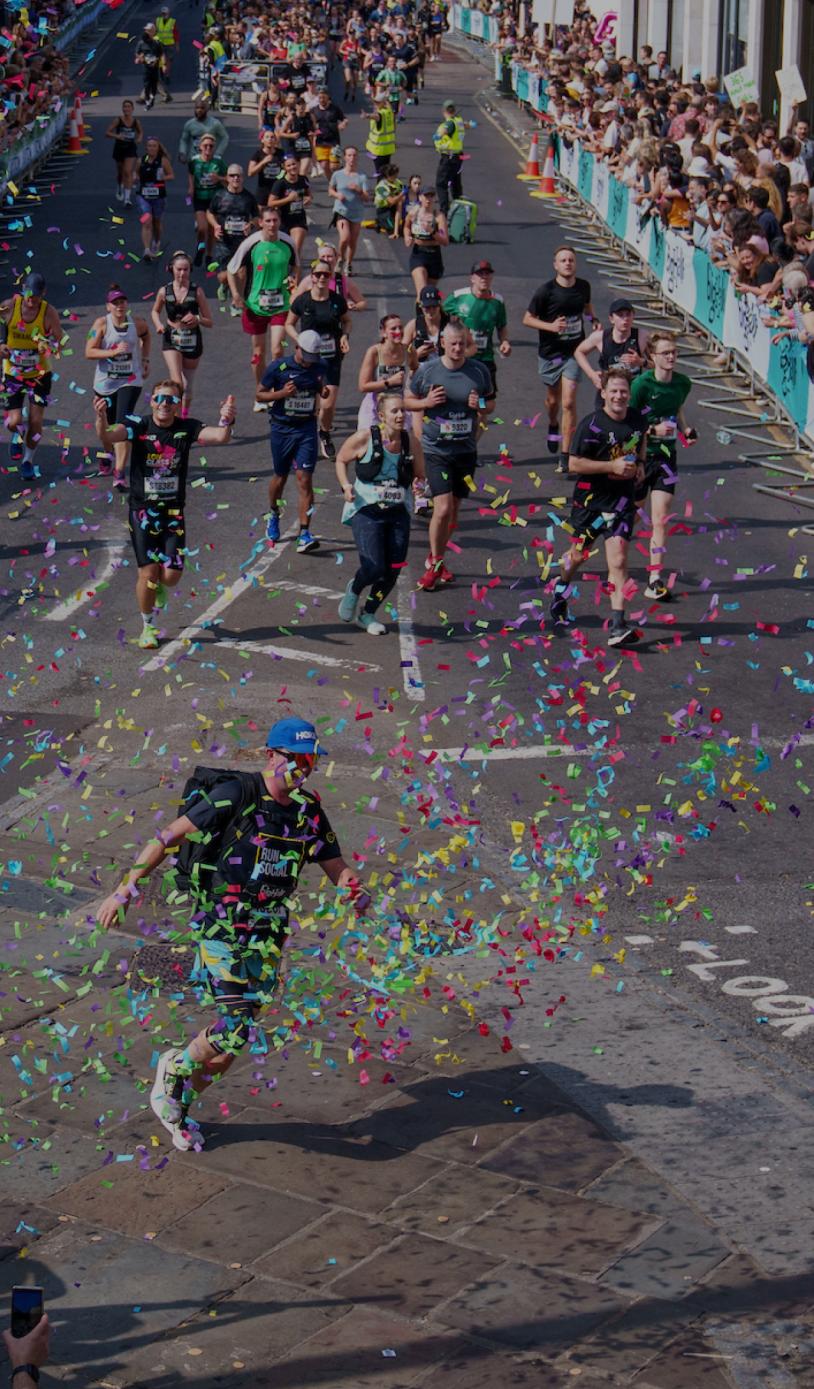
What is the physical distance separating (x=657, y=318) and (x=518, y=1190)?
64.8ft

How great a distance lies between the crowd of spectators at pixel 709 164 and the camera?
2156 centimetres

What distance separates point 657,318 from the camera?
1046 inches

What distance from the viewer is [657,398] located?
1570cm

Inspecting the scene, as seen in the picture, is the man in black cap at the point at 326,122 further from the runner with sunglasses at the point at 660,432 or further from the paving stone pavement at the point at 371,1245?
the paving stone pavement at the point at 371,1245

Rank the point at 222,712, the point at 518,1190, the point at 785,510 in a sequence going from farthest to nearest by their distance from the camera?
the point at 785,510
the point at 222,712
the point at 518,1190

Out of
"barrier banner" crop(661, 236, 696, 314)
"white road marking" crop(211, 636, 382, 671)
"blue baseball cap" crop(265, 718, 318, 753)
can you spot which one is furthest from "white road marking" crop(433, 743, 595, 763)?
"barrier banner" crop(661, 236, 696, 314)

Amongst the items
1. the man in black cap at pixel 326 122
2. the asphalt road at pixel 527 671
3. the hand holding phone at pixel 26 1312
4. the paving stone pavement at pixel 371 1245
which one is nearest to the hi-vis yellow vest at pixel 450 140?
the man in black cap at pixel 326 122

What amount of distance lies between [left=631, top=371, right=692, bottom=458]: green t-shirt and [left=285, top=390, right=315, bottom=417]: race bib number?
2.56 m

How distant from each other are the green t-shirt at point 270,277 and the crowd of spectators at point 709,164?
15.9ft

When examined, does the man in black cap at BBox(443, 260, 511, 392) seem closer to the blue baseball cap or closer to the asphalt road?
the asphalt road

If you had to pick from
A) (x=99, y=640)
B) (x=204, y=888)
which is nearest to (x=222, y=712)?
(x=99, y=640)

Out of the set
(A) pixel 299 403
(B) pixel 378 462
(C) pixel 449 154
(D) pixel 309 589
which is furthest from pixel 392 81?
(B) pixel 378 462

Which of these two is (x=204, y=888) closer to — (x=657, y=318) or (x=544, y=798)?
(x=544, y=798)

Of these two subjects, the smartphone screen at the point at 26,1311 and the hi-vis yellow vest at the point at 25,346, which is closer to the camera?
the smartphone screen at the point at 26,1311
